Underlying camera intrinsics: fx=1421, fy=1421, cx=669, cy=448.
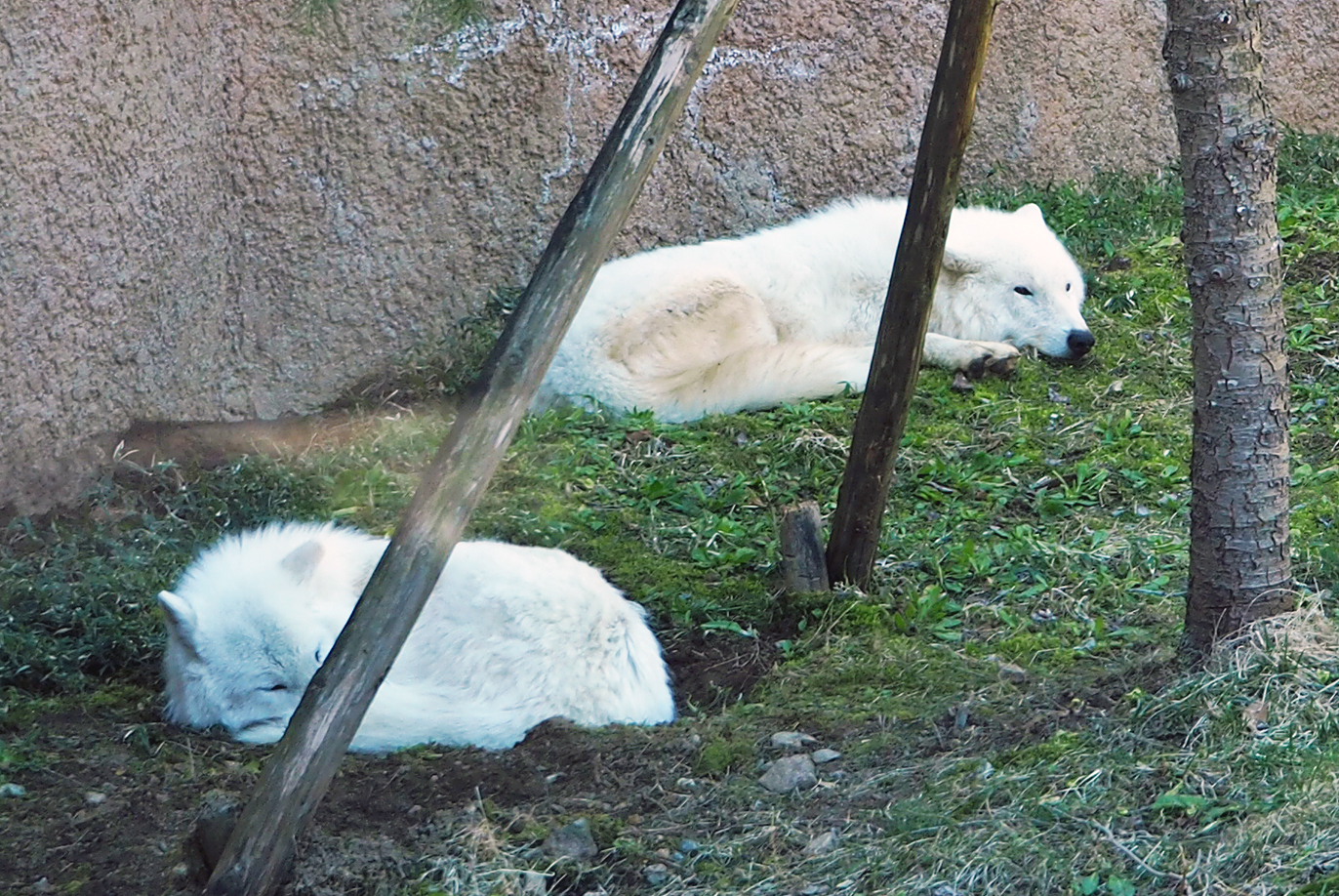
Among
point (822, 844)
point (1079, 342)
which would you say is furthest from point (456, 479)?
point (1079, 342)

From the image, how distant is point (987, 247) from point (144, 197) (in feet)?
12.0

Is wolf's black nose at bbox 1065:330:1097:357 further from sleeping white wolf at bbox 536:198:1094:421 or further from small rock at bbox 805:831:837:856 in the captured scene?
small rock at bbox 805:831:837:856

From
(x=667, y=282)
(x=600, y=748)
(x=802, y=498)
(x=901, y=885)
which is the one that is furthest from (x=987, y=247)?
(x=901, y=885)

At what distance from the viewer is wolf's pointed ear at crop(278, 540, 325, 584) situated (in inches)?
153

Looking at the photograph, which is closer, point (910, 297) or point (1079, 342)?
point (910, 297)

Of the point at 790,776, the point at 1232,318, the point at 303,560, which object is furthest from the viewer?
the point at 303,560

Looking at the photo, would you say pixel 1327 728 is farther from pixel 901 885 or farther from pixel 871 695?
pixel 871 695

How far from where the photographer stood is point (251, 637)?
149 inches

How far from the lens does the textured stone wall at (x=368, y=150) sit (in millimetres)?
Answer: 4789

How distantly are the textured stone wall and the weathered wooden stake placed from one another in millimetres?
2523

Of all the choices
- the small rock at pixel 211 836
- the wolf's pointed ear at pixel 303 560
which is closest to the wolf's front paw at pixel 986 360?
the wolf's pointed ear at pixel 303 560

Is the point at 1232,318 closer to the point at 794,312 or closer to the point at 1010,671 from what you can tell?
the point at 1010,671

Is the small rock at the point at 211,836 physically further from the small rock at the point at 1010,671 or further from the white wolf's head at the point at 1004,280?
the white wolf's head at the point at 1004,280

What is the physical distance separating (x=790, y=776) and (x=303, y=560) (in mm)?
1551
